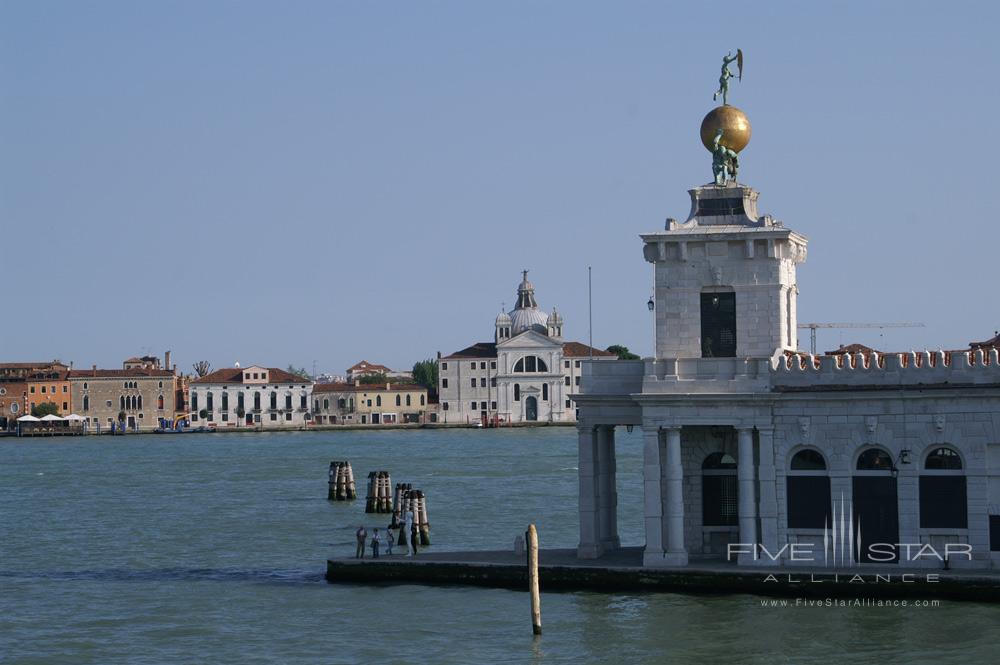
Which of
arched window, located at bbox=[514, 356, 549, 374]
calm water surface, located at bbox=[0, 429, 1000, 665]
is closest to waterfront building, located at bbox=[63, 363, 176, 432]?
arched window, located at bbox=[514, 356, 549, 374]

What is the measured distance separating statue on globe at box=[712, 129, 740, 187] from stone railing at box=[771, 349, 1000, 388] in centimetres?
412

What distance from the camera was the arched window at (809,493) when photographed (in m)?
34.2

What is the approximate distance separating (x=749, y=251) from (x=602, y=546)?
7.13 metres

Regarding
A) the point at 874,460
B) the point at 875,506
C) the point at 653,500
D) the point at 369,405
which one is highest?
the point at 369,405

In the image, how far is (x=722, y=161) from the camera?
36438 mm

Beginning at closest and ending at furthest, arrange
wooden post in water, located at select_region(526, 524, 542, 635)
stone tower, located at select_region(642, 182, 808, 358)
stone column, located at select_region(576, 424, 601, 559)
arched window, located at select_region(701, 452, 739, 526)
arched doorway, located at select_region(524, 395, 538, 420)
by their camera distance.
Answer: wooden post in water, located at select_region(526, 524, 542, 635) → stone tower, located at select_region(642, 182, 808, 358) → arched window, located at select_region(701, 452, 739, 526) → stone column, located at select_region(576, 424, 601, 559) → arched doorway, located at select_region(524, 395, 538, 420)

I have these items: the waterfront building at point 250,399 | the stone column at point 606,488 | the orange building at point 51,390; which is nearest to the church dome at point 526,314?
the waterfront building at point 250,399

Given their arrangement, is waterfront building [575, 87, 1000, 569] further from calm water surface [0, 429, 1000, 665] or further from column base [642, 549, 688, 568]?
calm water surface [0, 429, 1000, 665]

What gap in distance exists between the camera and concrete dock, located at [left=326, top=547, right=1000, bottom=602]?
32.3 meters

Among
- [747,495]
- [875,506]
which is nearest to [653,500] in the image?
[747,495]

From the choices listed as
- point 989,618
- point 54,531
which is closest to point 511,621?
point 989,618

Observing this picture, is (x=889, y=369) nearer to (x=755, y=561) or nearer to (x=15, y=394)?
(x=755, y=561)

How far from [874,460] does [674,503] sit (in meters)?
4.02

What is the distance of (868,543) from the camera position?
33781mm
